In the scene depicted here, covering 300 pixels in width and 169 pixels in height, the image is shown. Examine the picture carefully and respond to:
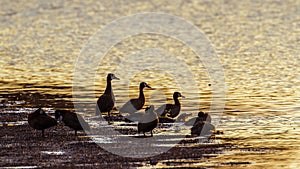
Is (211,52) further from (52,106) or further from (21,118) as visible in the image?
(21,118)

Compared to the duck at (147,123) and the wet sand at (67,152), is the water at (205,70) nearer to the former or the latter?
the wet sand at (67,152)

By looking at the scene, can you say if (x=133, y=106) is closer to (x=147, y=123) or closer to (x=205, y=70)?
(x=147, y=123)

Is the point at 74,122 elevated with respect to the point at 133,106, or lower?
lower

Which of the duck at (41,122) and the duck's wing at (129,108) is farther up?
the duck's wing at (129,108)

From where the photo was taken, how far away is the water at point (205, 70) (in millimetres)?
18138

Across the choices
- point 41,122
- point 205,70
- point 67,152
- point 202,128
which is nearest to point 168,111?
point 202,128

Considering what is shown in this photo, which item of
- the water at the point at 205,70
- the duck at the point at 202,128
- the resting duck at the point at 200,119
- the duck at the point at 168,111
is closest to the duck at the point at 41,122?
the duck at the point at 202,128

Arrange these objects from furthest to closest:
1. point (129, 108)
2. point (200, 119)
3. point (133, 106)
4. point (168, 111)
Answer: point (133, 106), point (129, 108), point (168, 111), point (200, 119)

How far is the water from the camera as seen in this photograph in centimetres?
1814

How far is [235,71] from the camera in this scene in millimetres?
29469

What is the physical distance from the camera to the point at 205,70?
1168 inches

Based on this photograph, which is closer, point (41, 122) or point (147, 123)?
point (41, 122)

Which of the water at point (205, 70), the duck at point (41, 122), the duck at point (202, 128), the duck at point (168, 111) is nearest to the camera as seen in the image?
the duck at point (41, 122)

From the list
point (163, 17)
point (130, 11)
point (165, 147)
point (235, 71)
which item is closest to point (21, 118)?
point (165, 147)
